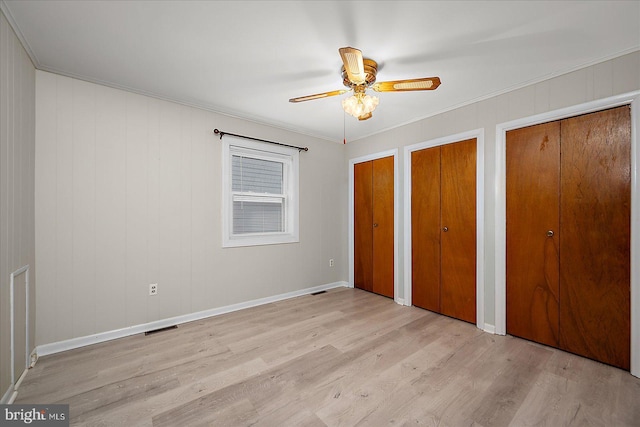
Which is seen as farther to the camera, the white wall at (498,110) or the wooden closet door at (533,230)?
the wooden closet door at (533,230)

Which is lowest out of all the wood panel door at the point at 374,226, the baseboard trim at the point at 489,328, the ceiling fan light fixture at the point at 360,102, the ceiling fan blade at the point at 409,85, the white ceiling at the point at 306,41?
the baseboard trim at the point at 489,328

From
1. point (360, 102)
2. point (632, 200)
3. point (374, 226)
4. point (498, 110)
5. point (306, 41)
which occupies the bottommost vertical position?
point (374, 226)

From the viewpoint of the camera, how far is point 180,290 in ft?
9.45

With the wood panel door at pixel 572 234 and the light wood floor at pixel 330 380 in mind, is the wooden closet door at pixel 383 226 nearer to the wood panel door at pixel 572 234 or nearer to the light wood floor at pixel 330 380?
the light wood floor at pixel 330 380

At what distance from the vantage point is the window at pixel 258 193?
3.23 metres

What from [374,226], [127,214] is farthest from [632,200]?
[127,214]

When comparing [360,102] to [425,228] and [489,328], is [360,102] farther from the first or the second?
[489,328]

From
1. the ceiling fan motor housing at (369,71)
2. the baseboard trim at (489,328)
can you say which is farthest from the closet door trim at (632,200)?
the ceiling fan motor housing at (369,71)

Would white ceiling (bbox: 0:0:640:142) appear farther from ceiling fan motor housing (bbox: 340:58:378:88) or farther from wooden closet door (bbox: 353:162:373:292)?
wooden closet door (bbox: 353:162:373:292)

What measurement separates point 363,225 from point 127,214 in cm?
302

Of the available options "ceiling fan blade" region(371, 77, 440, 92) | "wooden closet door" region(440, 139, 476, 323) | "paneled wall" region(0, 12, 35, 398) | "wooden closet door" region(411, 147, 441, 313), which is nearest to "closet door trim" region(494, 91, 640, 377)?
"wooden closet door" region(440, 139, 476, 323)

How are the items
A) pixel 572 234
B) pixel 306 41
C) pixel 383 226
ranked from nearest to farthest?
pixel 306 41
pixel 572 234
pixel 383 226

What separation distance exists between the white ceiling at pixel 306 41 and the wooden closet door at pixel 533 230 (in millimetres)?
619

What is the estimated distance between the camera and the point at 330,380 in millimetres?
1893
